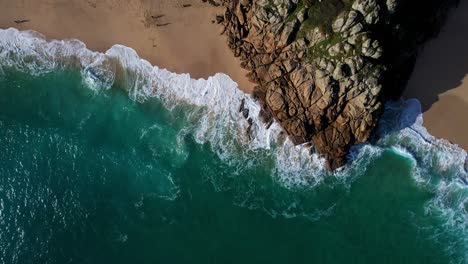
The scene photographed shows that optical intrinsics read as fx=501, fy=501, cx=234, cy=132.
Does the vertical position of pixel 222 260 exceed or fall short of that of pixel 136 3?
it falls short

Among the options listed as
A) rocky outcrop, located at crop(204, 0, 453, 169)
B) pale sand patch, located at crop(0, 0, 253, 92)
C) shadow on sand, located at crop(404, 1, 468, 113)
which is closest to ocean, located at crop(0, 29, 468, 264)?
pale sand patch, located at crop(0, 0, 253, 92)

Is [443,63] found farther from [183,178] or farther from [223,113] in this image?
[183,178]

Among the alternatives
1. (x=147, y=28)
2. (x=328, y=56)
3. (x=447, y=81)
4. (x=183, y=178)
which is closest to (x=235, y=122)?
(x=183, y=178)

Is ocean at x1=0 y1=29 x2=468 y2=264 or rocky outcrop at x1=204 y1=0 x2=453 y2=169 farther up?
rocky outcrop at x1=204 y1=0 x2=453 y2=169

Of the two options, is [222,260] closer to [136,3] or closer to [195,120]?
[195,120]

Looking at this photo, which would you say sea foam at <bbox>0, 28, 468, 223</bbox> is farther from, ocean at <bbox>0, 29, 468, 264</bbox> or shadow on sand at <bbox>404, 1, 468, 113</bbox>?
shadow on sand at <bbox>404, 1, 468, 113</bbox>

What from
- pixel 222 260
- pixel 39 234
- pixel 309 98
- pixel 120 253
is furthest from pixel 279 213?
pixel 39 234
